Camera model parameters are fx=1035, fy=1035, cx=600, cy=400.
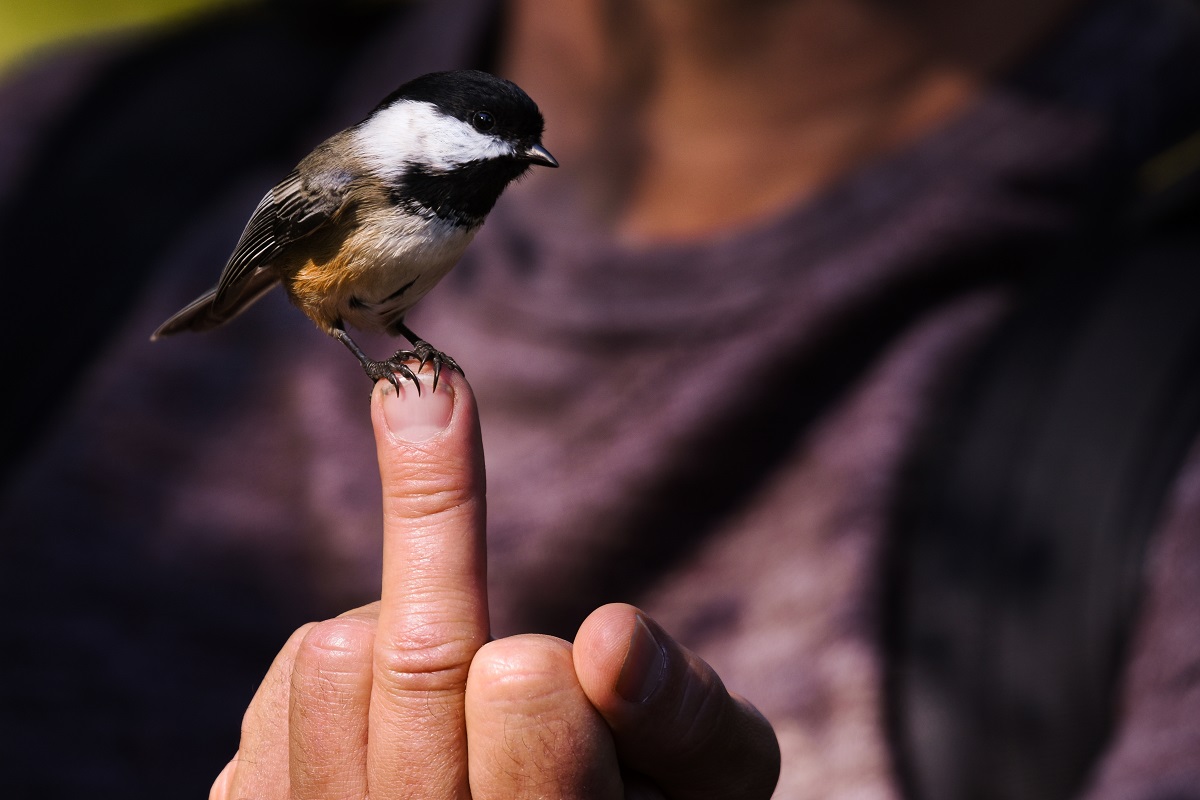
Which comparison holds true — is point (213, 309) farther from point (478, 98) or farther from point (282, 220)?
point (478, 98)

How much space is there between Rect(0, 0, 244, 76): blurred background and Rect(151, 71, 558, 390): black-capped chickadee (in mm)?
2560

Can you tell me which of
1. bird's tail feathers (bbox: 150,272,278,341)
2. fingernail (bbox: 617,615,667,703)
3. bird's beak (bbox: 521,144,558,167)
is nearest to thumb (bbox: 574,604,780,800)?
fingernail (bbox: 617,615,667,703)

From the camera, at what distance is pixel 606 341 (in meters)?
1.67

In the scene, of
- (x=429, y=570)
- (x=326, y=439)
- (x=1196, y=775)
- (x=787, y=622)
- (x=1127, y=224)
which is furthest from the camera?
(x=326, y=439)

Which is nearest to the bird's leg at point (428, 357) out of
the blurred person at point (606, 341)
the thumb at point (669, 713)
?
the thumb at point (669, 713)

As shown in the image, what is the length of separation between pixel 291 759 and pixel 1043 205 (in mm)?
1262

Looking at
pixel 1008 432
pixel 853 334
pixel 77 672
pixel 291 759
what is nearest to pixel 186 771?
pixel 77 672

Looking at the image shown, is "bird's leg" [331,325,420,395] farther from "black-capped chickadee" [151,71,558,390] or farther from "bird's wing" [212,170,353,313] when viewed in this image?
"bird's wing" [212,170,353,313]

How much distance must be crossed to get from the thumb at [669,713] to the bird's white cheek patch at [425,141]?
38 cm

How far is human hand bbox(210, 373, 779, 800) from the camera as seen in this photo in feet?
2.63

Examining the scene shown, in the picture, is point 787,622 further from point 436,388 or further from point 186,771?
point 186,771

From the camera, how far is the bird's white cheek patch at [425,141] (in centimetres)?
83

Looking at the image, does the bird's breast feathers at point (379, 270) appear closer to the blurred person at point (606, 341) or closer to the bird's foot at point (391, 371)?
the bird's foot at point (391, 371)

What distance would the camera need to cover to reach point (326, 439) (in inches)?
68.4
